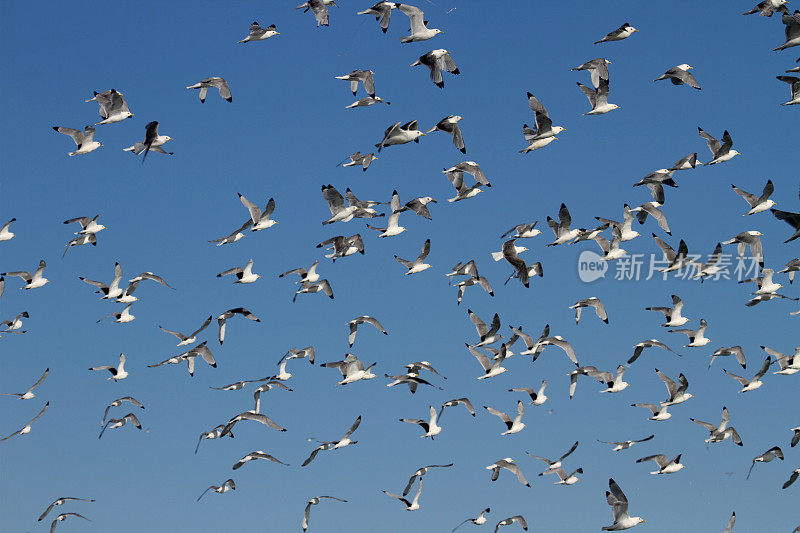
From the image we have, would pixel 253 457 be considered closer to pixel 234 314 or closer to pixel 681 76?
pixel 234 314

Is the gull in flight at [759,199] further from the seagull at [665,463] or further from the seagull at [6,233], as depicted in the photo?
the seagull at [6,233]

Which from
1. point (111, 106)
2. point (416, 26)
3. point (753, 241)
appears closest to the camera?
point (416, 26)

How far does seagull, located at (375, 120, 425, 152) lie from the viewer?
3188 centimetres

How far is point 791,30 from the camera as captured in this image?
111 feet

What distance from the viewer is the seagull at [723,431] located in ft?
138

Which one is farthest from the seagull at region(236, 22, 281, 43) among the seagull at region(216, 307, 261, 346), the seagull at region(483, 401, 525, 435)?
the seagull at region(483, 401, 525, 435)

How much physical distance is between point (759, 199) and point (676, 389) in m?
7.70

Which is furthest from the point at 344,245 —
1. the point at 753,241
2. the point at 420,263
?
the point at 753,241

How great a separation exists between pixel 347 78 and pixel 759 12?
41.2 ft

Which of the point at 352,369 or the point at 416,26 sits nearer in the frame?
the point at 416,26

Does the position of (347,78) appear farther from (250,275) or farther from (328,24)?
(250,275)

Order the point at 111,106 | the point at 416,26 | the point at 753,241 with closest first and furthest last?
the point at 416,26
the point at 111,106
the point at 753,241

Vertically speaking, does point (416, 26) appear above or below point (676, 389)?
above

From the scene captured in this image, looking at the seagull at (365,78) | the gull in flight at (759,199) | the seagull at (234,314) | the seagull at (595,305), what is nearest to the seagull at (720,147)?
the gull in flight at (759,199)
